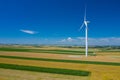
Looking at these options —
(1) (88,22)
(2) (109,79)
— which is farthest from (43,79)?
(1) (88,22)

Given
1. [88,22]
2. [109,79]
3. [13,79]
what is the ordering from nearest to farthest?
[13,79]
[109,79]
[88,22]

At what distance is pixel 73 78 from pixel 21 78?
6143 millimetres

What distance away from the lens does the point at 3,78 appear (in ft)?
72.5

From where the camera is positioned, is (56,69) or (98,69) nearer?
(56,69)

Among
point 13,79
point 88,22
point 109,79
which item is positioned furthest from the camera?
point 88,22

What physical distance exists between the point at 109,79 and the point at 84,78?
2946 mm

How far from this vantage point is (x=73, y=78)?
23.8 m

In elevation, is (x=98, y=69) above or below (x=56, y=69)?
below

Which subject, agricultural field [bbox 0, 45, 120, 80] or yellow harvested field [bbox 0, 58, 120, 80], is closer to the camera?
agricultural field [bbox 0, 45, 120, 80]

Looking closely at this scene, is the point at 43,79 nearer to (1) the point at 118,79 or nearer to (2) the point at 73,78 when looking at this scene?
(2) the point at 73,78

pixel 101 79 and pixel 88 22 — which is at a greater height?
pixel 88 22

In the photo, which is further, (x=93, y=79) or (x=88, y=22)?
(x=88, y=22)

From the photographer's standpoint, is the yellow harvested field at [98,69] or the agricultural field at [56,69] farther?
the yellow harvested field at [98,69]

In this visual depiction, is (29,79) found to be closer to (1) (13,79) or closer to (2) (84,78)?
(1) (13,79)
